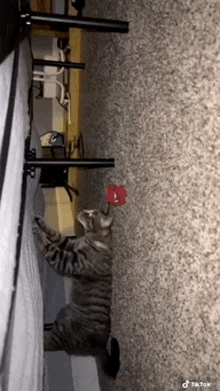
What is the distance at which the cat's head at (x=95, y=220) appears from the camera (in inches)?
63.6

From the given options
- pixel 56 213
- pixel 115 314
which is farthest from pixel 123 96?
pixel 56 213

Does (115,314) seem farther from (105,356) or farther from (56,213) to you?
(56,213)

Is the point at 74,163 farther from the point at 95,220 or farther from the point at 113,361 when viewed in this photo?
the point at 113,361

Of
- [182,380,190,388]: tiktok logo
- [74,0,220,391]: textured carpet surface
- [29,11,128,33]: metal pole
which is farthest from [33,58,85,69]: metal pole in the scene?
[182,380,190,388]: tiktok logo

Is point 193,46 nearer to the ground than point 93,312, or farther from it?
farther from it

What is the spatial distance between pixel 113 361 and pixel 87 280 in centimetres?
39

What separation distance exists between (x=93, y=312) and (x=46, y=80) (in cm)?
243

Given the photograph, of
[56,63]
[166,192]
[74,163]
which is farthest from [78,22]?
[56,63]

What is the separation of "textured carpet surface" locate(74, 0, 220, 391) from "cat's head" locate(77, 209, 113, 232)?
0.07 meters

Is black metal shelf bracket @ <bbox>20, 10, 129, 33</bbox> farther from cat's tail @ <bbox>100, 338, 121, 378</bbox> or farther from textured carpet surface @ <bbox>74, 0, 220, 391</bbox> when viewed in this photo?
cat's tail @ <bbox>100, 338, 121, 378</bbox>

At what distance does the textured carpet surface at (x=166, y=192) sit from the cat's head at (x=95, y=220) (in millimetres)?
69

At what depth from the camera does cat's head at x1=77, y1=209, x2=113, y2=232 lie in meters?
1.62

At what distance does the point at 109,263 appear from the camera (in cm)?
160

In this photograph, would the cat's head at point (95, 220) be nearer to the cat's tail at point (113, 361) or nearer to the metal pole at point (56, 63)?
the cat's tail at point (113, 361)
